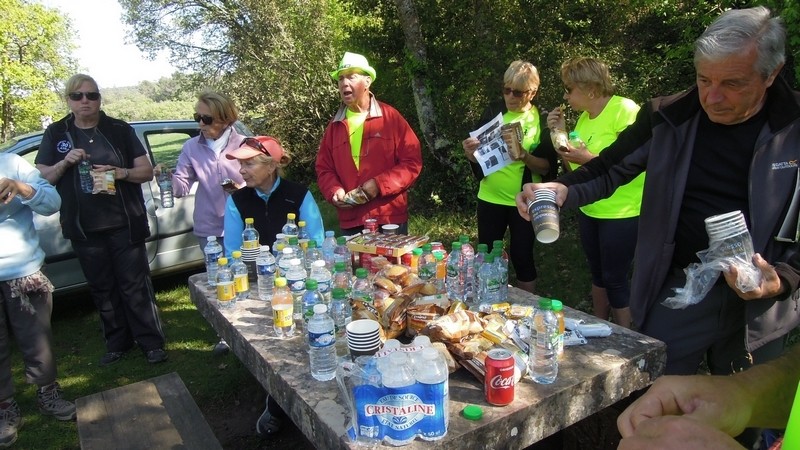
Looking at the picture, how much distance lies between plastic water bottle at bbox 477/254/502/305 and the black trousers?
9.36ft

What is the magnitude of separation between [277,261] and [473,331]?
53.7 inches

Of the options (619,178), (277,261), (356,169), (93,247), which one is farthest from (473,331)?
(93,247)

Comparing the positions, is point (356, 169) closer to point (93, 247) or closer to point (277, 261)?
point (277, 261)

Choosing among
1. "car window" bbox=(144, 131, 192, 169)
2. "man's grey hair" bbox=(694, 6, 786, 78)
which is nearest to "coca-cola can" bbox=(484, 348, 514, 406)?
"man's grey hair" bbox=(694, 6, 786, 78)

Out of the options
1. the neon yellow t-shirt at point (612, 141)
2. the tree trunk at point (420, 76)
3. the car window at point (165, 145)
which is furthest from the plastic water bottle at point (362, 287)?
the tree trunk at point (420, 76)

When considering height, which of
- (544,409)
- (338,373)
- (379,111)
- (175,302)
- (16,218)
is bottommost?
(175,302)

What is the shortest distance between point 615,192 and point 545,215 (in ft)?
4.77

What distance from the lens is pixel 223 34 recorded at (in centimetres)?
1802

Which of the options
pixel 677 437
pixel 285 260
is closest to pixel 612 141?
pixel 285 260

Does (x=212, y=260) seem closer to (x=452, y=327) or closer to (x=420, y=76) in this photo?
(x=452, y=327)

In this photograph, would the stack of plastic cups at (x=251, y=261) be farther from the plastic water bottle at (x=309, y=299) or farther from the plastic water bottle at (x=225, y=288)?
the plastic water bottle at (x=309, y=299)

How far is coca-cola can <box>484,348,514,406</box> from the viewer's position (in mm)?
1735

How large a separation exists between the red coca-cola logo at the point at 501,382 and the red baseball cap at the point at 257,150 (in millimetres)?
2239

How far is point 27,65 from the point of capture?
12.9 m
